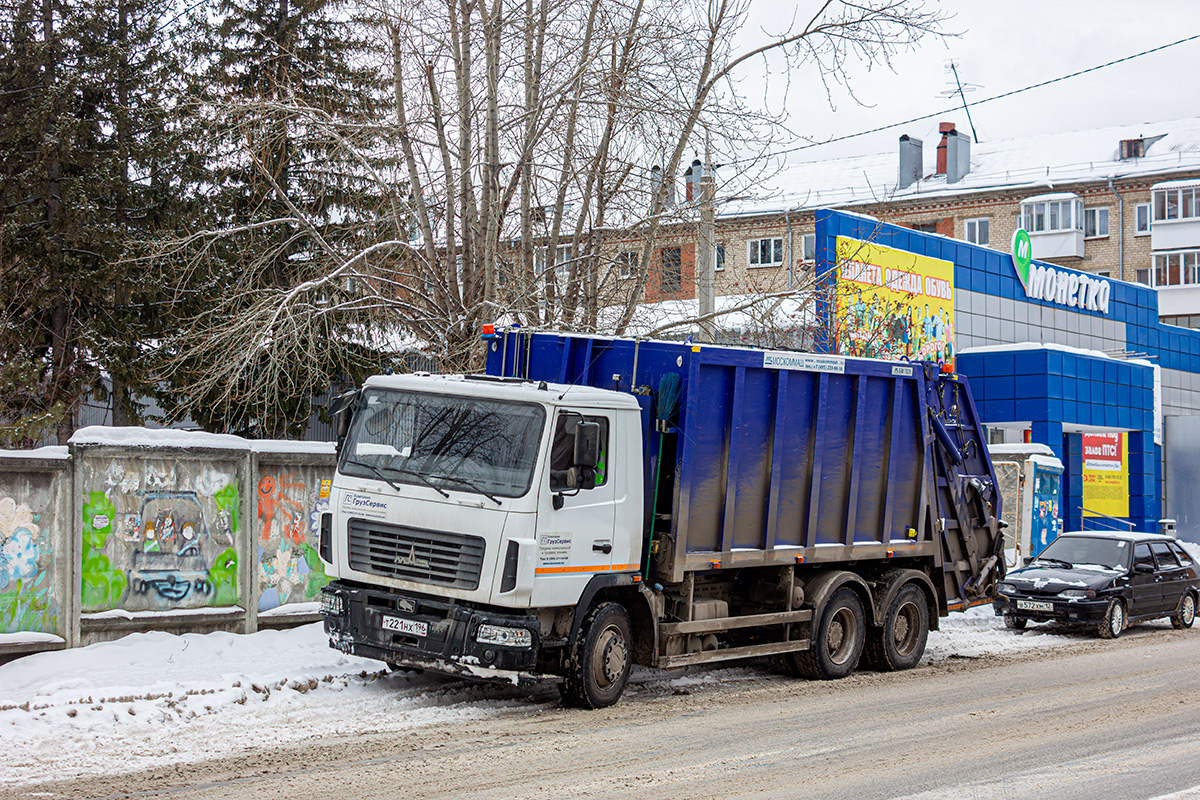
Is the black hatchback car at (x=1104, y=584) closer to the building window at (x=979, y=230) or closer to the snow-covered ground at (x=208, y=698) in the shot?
the snow-covered ground at (x=208, y=698)

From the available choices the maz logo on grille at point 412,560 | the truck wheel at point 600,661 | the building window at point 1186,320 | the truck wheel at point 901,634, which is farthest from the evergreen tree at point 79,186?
the building window at point 1186,320

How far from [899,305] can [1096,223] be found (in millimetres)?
36084

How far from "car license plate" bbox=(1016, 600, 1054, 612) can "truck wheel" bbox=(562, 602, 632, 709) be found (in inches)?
332

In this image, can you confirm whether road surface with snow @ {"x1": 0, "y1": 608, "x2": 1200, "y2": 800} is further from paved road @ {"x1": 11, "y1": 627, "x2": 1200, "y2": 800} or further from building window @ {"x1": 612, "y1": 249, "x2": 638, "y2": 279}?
building window @ {"x1": 612, "y1": 249, "x2": 638, "y2": 279}

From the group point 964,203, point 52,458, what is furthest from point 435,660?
point 964,203

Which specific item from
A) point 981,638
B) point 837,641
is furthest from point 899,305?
point 837,641

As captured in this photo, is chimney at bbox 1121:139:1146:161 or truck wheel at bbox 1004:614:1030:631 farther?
chimney at bbox 1121:139:1146:161

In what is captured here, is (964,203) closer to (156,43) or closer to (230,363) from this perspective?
(156,43)

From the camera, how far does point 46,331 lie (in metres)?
22.1

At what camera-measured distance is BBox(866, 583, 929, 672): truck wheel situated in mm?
12211

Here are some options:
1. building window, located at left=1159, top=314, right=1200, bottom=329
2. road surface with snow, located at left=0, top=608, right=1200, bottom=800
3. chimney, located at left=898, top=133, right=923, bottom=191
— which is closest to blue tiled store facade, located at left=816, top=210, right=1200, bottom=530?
road surface with snow, located at left=0, top=608, right=1200, bottom=800

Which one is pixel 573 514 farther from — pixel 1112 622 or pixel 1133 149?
pixel 1133 149

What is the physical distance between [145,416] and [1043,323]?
2338 cm

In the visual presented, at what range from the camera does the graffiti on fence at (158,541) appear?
10.7 metres
